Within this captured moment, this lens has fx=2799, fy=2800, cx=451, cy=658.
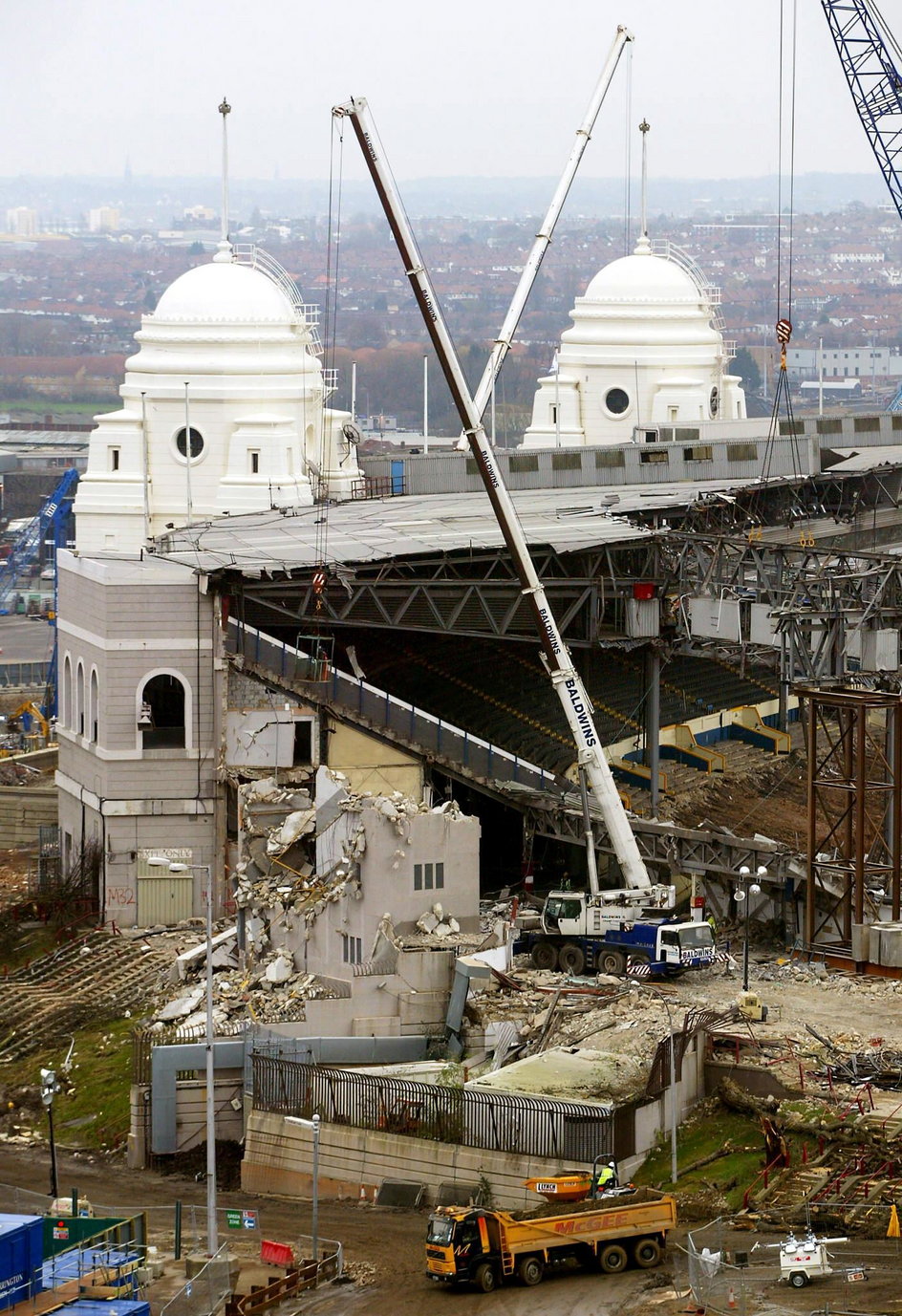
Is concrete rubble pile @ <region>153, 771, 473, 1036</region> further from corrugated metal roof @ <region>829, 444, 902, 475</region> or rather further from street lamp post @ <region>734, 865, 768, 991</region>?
corrugated metal roof @ <region>829, 444, 902, 475</region>

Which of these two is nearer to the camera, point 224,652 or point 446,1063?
point 446,1063

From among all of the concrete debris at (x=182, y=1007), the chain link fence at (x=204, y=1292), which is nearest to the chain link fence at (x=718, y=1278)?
the chain link fence at (x=204, y=1292)

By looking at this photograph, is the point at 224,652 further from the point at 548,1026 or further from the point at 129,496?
the point at 129,496

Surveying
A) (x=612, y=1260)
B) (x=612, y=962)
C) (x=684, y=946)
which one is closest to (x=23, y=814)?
(x=612, y=962)

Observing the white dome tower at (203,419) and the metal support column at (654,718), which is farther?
the white dome tower at (203,419)

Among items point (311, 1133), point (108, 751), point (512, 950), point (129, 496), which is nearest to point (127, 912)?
point (108, 751)

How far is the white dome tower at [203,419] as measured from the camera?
93569 millimetres

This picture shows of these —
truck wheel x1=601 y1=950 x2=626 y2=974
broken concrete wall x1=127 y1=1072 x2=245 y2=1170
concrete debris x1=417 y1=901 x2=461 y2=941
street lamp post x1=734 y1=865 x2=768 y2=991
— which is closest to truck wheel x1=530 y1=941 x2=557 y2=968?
truck wheel x1=601 y1=950 x2=626 y2=974

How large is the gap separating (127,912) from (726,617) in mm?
16845

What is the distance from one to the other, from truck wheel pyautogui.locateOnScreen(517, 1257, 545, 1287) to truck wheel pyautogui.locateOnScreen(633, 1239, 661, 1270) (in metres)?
1.58

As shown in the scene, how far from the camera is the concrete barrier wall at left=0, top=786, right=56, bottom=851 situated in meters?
84.4

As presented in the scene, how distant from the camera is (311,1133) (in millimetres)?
52844

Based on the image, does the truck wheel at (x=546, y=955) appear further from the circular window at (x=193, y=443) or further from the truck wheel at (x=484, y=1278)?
Result: the circular window at (x=193, y=443)

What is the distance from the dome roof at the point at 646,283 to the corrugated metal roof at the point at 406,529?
82.6 ft
